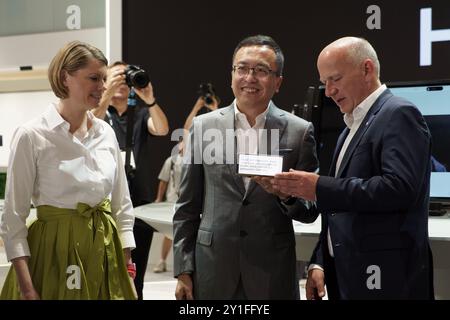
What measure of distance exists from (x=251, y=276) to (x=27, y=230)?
2.37ft

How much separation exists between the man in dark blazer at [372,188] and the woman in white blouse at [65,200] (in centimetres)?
57

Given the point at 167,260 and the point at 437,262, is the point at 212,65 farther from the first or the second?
the point at 437,262

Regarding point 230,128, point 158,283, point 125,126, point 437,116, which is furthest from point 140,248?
point 158,283

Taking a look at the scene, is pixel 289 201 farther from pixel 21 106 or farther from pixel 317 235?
pixel 21 106

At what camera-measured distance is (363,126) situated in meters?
1.78

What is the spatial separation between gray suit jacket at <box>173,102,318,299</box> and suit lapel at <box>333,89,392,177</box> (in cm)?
21

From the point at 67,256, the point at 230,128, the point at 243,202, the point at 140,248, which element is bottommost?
the point at 140,248

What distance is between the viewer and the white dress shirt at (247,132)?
200 cm

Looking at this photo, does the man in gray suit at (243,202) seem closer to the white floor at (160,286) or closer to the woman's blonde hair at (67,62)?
the woman's blonde hair at (67,62)

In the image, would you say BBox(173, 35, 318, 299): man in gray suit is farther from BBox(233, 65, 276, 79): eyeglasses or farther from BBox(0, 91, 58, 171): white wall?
BBox(0, 91, 58, 171): white wall

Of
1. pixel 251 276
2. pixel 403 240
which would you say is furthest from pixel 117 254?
pixel 403 240

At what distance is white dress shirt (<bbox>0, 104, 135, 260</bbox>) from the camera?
5.63 ft

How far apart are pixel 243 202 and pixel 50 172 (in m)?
0.62

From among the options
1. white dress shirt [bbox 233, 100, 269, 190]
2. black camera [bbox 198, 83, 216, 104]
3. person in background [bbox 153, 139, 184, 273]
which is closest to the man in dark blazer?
white dress shirt [bbox 233, 100, 269, 190]
